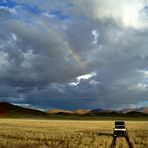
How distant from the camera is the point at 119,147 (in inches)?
1033

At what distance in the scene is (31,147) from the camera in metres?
24.5

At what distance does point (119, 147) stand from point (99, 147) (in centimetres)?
148

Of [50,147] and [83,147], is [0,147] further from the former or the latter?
[83,147]

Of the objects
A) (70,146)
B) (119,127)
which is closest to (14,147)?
(70,146)

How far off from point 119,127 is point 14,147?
71.3 ft

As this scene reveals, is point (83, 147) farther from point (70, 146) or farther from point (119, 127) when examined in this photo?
point (119, 127)

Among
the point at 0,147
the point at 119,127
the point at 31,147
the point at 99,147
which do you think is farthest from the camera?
the point at 119,127

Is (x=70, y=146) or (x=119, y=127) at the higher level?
(x=119, y=127)

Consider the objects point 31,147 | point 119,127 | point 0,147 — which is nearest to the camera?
point 0,147

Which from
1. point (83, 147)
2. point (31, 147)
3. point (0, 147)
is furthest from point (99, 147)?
point (0, 147)

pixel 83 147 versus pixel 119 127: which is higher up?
pixel 119 127

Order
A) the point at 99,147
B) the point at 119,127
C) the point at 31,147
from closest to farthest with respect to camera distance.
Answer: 1. the point at 31,147
2. the point at 99,147
3. the point at 119,127

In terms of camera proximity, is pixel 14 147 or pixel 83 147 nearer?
pixel 14 147

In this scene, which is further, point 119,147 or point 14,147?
point 119,147
